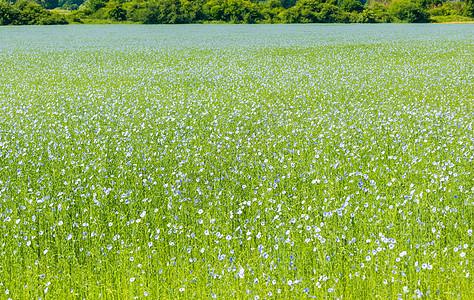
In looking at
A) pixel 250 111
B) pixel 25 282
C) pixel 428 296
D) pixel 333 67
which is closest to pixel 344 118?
pixel 250 111

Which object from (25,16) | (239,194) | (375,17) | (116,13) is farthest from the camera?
(375,17)

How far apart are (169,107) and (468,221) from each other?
31.1ft

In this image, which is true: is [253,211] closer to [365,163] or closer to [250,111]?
[365,163]

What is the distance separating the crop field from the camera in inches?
187

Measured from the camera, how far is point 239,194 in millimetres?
6879

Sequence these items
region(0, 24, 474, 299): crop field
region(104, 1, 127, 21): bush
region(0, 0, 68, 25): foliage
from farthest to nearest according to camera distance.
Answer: region(104, 1, 127, 21): bush < region(0, 0, 68, 25): foliage < region(0, 24, 474, 299): crop field

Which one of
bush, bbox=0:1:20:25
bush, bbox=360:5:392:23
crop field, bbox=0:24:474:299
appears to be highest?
bush, bbox=0:1:20:25

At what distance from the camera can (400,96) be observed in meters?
15.1

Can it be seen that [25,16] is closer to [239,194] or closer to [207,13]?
[207,13]

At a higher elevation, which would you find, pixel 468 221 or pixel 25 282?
pixel 468 221

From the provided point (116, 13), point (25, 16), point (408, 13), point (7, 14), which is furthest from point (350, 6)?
point (7, 14)

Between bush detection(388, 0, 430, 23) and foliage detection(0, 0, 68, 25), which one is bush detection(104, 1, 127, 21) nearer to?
foliage detection(0, 0, 68, 25)

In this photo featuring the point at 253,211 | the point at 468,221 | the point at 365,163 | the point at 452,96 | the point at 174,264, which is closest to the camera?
the point at 174,264

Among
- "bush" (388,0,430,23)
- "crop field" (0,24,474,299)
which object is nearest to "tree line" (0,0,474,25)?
"bush" (388,0,430,23)
